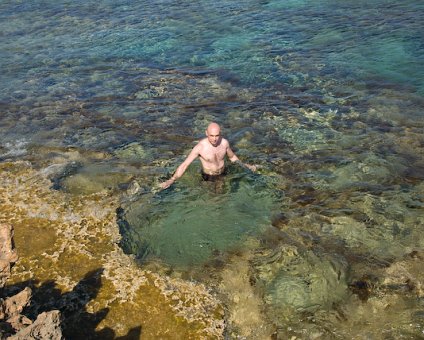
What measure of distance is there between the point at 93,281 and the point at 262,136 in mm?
6185

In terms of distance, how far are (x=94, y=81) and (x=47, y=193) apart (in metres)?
7.47

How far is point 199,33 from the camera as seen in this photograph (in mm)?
17859

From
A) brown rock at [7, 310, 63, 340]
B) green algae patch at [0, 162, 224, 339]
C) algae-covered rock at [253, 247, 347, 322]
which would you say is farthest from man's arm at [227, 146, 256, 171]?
brown rock at [7, 310, 63, 340]

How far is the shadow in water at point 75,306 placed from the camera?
17.1 feet

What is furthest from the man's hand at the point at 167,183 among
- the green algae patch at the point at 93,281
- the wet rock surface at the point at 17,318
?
the wet rock surface at the point at 17,318

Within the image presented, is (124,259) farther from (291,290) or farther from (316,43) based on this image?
(316,43)

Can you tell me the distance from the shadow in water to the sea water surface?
38.5 inches

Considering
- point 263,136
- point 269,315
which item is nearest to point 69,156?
point 263,136

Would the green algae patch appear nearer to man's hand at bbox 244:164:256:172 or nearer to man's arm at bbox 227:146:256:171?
man's arm at bbox 227:146:256:171

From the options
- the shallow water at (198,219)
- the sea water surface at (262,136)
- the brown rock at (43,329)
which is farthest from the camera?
the shallow water at (198,219)

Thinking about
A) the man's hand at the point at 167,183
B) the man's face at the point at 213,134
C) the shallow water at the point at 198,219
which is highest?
the man's face at the point at 213,134

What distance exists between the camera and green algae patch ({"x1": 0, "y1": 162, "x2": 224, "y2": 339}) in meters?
5.34

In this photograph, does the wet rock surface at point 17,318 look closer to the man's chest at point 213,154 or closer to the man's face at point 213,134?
the man's face at point 213,134

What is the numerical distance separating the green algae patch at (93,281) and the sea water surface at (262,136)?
401 millimetres
